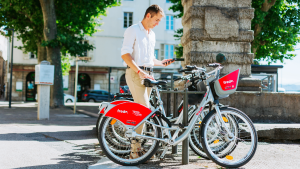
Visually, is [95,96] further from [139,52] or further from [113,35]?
[139,52]

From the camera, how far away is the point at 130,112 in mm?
3664

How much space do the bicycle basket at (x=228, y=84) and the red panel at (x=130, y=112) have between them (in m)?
0.89

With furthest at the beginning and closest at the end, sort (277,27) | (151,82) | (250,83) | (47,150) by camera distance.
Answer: (277,27), (250,83), (47,150), (151,82)

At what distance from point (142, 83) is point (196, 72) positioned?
76 centimetres

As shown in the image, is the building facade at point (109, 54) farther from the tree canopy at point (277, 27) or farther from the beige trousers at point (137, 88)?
the beige trousers at point (137, 88)

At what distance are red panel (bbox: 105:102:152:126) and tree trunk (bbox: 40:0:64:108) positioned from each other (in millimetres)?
12941

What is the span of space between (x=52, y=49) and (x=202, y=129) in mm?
13688

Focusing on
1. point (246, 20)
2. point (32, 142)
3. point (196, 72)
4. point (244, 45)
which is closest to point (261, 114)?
point (244, 45)

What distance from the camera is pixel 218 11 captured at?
7.10m

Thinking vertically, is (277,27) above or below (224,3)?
above

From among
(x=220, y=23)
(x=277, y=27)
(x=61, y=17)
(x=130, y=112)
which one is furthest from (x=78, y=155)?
(x=277, y=27)

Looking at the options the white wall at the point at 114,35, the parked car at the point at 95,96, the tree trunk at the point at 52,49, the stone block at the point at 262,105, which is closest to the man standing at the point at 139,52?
the stone block at the point at 262,105

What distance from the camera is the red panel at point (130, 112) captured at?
3.65m

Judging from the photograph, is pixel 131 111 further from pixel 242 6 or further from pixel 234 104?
pixel 242 6
